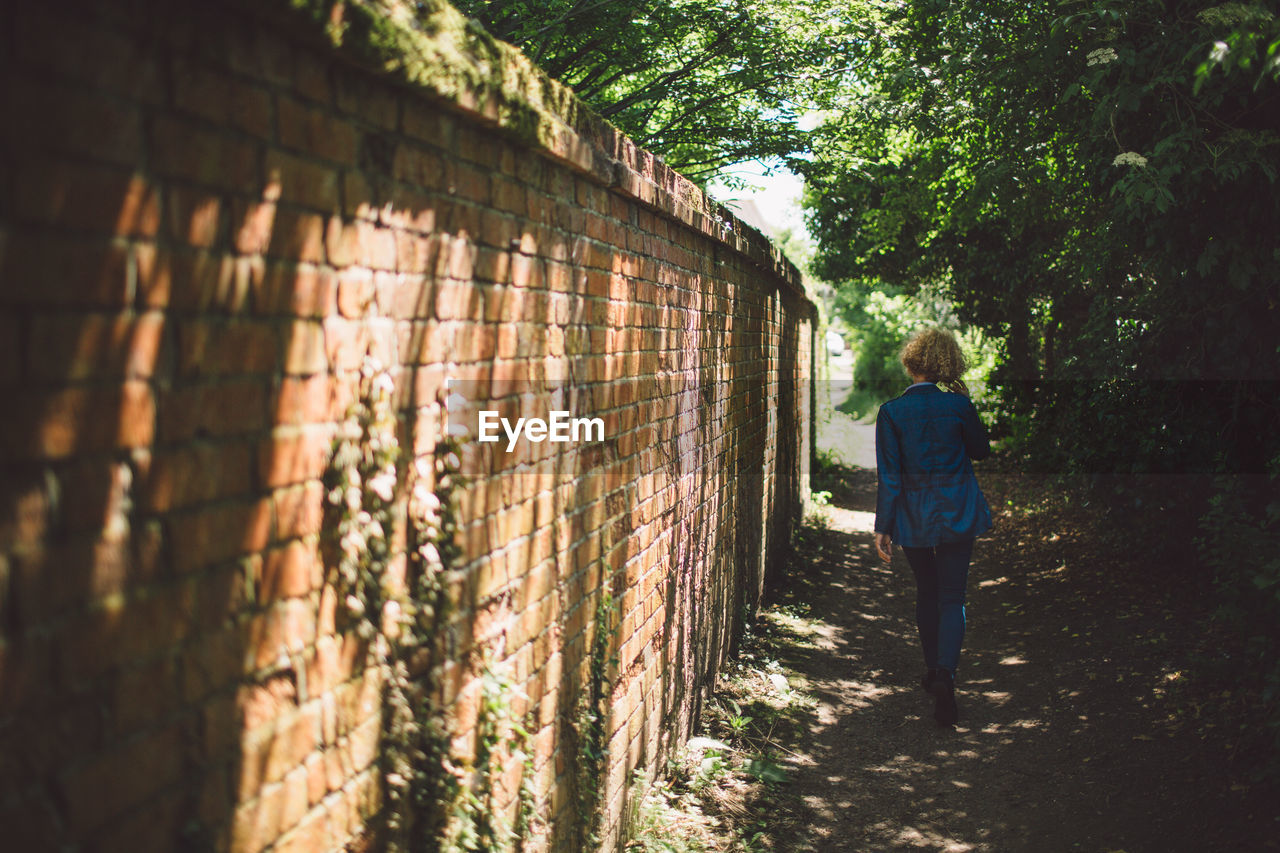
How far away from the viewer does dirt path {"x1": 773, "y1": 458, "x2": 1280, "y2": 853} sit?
378 cm

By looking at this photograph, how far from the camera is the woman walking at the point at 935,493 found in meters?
4.92

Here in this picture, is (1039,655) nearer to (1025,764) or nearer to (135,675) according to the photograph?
(1025,764)

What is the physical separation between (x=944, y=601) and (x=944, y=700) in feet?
1.63

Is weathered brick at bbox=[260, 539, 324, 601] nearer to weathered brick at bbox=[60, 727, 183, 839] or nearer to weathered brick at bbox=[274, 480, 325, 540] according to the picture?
weathered brick at bbox=[274, 480, 325, 540]

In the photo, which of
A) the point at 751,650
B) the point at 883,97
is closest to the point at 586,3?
the point at 883,97

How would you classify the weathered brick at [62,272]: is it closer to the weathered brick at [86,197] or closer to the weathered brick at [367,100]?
the weathered brick at [86,197]

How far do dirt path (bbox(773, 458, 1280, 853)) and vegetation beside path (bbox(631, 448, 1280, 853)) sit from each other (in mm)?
12

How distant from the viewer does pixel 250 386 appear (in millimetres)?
1446

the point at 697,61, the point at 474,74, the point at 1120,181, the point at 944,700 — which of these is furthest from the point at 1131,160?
the point at 697,61

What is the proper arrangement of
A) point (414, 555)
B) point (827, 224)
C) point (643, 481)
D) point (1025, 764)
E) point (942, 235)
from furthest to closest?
point (827, 224) → point (942, 235) → point (1025, 764) → point (643, 481) → point (414, 555)

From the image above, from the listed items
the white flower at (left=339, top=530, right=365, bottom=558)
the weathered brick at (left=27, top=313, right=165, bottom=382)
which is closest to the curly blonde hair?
the white flower at (left=339, top=530, right=365, bottom=558)

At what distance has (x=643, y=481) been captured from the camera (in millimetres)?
3629

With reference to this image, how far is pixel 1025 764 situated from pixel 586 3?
22.0 feet

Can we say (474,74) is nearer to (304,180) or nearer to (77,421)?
(304,180)
